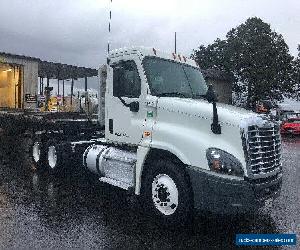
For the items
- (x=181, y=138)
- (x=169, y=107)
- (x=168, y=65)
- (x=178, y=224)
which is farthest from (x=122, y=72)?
(x=178, y=224)

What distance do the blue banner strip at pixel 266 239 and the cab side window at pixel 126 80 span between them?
311cm

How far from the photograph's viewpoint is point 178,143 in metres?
6.01

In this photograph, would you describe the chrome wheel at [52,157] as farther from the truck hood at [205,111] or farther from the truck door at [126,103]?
the truck hood at [205,111]

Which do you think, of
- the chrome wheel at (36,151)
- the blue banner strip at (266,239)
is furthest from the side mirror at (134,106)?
the chrome wheel at (36,151)

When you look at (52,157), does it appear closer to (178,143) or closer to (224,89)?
(178,143)

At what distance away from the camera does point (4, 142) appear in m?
17.1

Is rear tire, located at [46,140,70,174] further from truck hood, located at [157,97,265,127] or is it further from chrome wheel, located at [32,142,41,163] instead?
truck hood, located at [157,97,265,127]

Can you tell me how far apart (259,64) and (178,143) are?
42181 millimetres

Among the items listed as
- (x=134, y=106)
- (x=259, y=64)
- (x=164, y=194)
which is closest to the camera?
(x=164, y=194)

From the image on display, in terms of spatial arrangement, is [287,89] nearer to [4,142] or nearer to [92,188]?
[4,142]

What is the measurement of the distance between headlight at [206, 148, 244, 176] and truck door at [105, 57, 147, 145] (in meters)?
1.81

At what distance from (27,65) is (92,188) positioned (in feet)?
62.8

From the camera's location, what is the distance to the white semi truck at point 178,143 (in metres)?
5.50

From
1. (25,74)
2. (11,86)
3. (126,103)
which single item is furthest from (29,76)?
(126,103)
